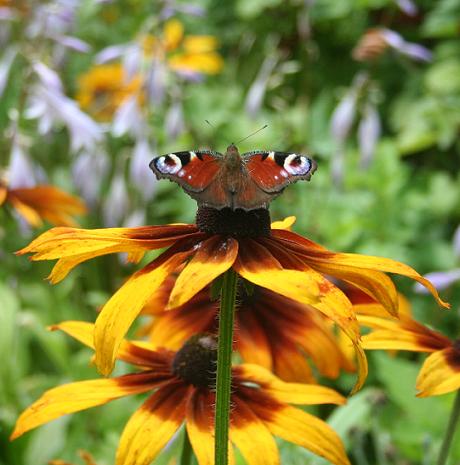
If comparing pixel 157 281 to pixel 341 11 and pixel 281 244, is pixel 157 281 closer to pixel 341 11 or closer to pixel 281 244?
pixel 281 244

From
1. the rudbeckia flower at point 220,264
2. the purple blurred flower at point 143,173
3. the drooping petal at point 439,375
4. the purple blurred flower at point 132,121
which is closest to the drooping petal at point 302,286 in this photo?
the rudbeckia flower at point 220,264

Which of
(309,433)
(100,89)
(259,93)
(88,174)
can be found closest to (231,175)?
(309,433)

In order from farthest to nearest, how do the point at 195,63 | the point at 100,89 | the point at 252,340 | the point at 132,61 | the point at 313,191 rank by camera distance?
the point at 100,89 → the point at 195,63 → the point at 313,191 → the point at 132,61 → the point at 252,340

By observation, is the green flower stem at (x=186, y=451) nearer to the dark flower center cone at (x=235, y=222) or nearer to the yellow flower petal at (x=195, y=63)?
the dark flower center cone at (x=235, y=222)

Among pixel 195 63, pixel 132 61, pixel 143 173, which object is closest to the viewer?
pixel 143 173

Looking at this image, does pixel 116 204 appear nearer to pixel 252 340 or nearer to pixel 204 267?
pixel 252 340
